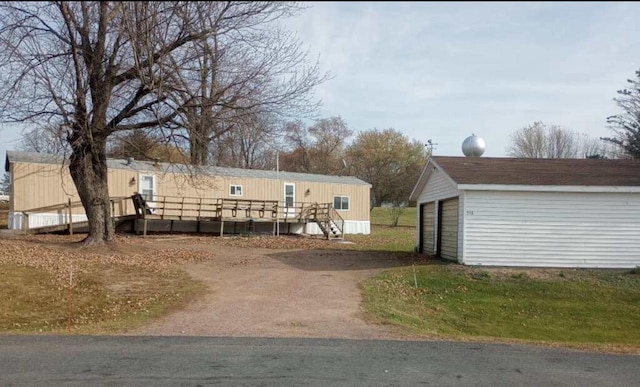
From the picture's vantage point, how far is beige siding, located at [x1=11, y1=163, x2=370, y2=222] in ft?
75.8

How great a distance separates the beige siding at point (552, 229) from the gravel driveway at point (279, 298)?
10.1 ft

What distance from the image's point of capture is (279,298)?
39.2ft

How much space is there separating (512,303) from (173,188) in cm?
1847

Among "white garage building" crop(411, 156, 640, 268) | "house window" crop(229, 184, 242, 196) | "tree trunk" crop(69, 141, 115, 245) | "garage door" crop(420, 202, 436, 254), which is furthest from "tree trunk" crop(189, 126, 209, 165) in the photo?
"house window" crop(229, 184, 242, 196)

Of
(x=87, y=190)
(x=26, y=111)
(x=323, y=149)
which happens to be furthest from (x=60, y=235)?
(x=323, y=149)

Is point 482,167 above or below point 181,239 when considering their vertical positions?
above

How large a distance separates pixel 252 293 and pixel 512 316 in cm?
581

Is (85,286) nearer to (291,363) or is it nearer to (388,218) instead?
(291,363)

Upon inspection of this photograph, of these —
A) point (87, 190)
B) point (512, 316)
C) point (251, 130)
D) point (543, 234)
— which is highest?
point (251, 130)

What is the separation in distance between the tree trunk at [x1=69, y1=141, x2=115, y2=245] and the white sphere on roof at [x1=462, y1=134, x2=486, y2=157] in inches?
585

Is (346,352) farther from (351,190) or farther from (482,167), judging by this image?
(351,190)

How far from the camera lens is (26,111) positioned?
1527 centimetres

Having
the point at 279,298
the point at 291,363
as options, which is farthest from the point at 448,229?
the point at 291,363

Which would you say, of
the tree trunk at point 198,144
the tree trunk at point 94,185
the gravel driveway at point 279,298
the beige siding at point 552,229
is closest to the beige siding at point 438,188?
the beige siding at point 552,229
